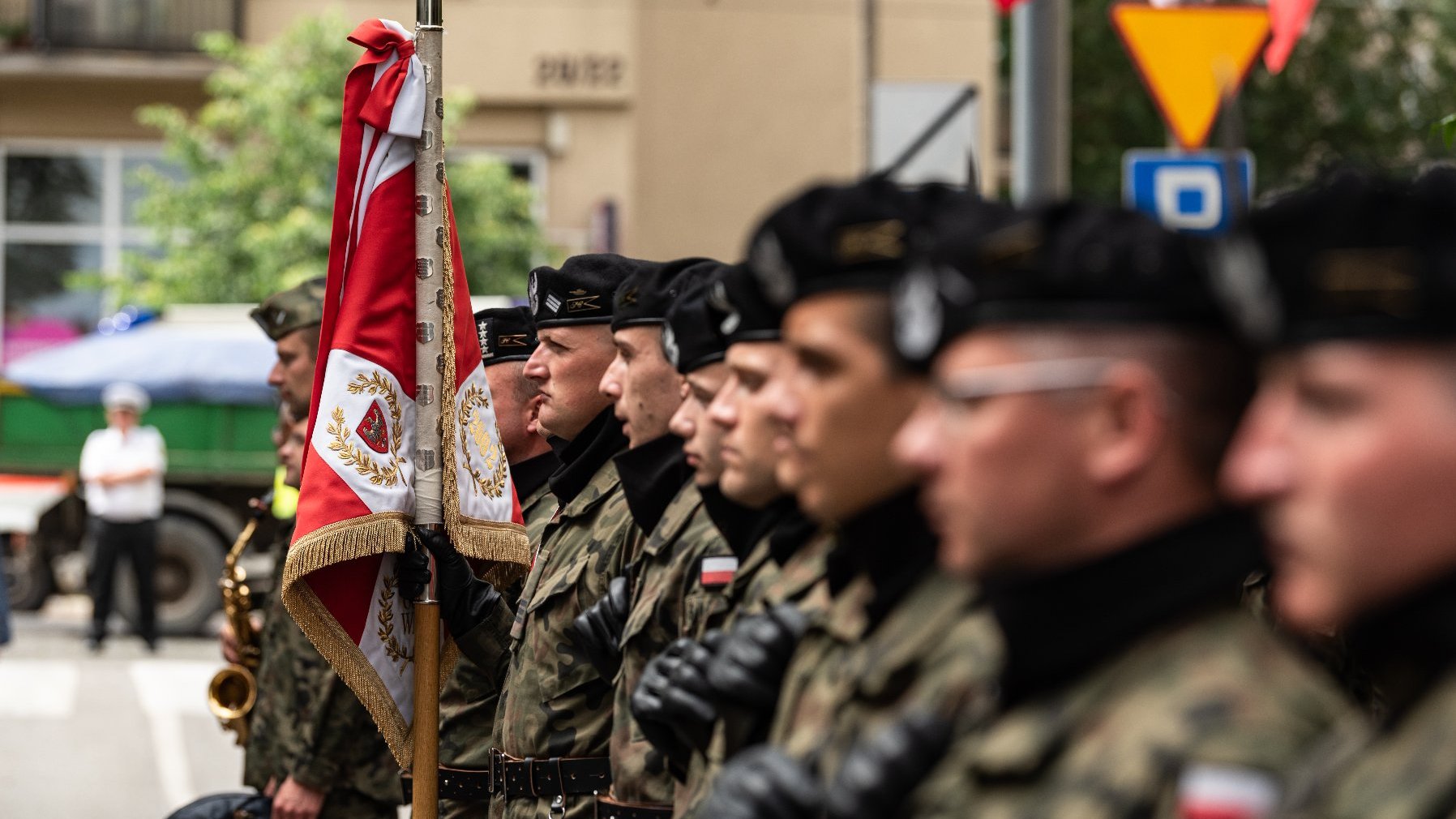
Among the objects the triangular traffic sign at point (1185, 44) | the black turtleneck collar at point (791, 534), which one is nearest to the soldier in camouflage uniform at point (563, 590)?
the black turtleneck collar at point (791, 534)

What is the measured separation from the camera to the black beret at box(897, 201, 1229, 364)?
7.36ft

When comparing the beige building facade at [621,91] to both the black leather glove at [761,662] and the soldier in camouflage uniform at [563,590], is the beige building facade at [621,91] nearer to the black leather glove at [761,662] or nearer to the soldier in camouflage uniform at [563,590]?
the soldier in camouflage uniform at [563,590]

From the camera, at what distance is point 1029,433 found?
2.26 m

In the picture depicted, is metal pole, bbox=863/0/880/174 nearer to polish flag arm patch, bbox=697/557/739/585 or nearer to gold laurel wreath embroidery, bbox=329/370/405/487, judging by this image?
gold laurel wreath embroidery, bbox=329/370/405/487

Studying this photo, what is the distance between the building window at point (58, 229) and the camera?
83.6 ft

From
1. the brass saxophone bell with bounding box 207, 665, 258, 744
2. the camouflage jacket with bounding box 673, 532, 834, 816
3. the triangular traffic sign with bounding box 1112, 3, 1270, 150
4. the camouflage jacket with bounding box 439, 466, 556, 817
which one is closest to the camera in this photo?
the camouflage jacket with bounding box 673, 532, 834, 816

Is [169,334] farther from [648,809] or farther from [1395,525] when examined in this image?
[1395,525]

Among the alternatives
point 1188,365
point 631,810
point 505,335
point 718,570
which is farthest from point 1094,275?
point 505,335

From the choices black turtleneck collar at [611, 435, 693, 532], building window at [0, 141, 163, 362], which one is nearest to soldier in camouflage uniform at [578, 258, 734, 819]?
black turtleneck collar at [611, 435, 693, 532]

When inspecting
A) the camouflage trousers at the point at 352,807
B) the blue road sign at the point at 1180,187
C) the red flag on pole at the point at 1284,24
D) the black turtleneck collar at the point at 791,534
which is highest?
the red flag on pole at the point at 1284,24

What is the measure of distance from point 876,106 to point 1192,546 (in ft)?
24.5

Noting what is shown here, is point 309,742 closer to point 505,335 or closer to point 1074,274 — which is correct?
point 505,335

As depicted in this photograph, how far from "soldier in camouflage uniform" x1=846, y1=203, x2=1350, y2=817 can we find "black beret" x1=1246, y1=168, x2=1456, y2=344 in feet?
0.63

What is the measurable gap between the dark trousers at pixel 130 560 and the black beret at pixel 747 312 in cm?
1328
